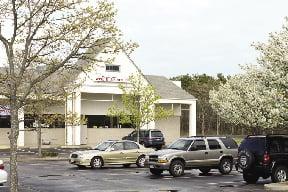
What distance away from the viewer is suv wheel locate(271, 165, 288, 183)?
20.2 metres

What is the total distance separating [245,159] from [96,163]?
910 cm

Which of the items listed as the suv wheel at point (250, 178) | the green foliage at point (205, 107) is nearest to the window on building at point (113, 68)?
the green foliage at point (205, 107)

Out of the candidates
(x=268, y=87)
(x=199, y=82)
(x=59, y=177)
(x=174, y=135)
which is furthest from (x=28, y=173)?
(x=199, y=82)

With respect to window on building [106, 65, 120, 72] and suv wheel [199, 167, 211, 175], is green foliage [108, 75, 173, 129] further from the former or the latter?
suv wheel [199, 167, 211, 175]

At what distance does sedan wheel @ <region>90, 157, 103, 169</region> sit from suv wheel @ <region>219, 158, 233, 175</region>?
5.98m

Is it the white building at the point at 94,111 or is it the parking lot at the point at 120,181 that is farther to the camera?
the white building at the point at 94,111

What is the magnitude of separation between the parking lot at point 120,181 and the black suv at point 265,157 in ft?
1.86

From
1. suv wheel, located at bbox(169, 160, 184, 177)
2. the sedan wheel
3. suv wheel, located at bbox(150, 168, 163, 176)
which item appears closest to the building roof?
the sedan wheel

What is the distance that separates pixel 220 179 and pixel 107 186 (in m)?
5.09

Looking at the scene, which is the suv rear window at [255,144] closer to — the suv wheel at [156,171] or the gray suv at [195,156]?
the gray suv at [195,156]

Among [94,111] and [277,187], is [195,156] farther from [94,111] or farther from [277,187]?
[94,111]

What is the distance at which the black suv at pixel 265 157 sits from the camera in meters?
20.1

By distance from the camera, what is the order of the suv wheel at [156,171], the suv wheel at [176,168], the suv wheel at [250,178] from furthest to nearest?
the suv wheel at [156,171], the suv wheel at [176,168], the suv wheel at [250,178]

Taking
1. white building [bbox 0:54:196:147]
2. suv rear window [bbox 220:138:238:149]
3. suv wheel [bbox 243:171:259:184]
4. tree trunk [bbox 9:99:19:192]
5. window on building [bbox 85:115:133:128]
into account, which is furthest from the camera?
window on building [bbox 85:115:133:128]
